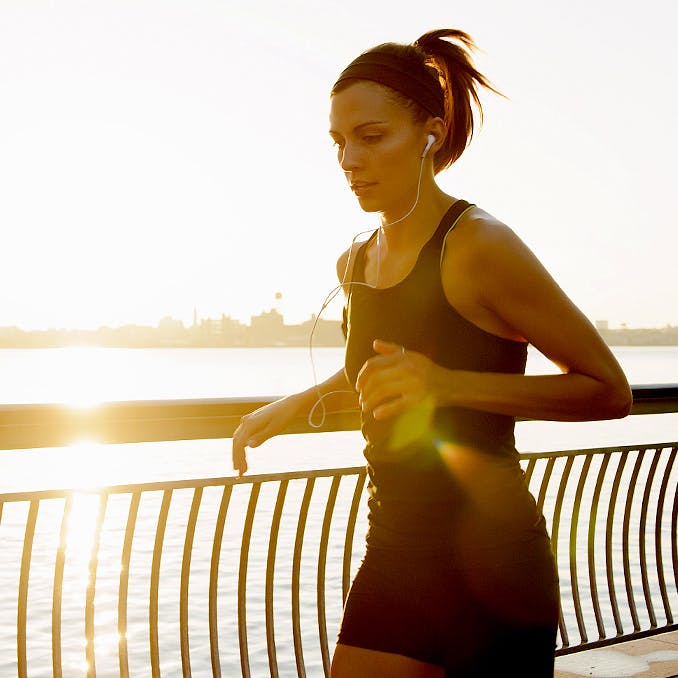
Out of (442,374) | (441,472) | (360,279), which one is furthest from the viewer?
(360,279)

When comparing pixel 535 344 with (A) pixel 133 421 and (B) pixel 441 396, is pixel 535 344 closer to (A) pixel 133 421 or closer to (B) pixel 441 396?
(B) pixel 441 396

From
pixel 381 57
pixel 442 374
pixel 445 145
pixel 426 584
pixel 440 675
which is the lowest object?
pixel 440 675

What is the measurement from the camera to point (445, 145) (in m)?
2.47

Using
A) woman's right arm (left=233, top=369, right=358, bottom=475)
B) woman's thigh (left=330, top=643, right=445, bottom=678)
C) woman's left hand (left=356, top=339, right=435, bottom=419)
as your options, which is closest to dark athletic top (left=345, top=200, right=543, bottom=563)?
woman's left hand (left=356, top=339, right=435, bottom=419)

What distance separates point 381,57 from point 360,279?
20.3 inches

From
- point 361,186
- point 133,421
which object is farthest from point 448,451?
point 133,421

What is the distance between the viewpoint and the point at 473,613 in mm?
2164

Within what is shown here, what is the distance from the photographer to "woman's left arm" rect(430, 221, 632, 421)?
2047 mm

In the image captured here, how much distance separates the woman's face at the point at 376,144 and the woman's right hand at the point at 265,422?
758 mm

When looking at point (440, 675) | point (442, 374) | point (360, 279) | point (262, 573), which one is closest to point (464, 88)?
point (360, 279)

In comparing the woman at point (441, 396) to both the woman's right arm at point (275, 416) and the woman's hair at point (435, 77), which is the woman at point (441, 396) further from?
the woman's right arm at point (275, 416)

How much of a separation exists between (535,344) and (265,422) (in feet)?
3.31

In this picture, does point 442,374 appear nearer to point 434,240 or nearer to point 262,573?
point 434,240

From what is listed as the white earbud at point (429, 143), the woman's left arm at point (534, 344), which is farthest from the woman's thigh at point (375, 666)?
the white earbud at point (429, 143)
